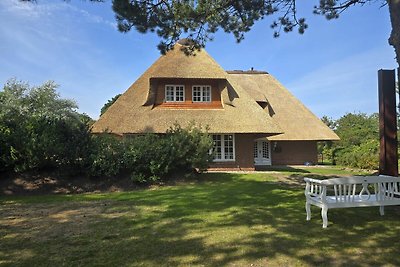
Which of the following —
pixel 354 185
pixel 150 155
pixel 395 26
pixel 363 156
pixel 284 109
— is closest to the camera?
pixel 395 26

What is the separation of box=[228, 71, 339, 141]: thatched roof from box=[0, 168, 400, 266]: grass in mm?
17597

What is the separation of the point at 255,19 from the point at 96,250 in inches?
315

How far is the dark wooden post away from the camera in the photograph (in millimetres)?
8211

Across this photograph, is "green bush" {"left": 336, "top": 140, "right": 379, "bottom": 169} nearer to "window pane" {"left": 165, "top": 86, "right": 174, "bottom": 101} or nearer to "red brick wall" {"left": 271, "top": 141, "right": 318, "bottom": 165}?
"red brick wall" {"left": 271, "top": 141, "right": 318, "bottom": 165}

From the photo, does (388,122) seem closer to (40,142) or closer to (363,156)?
(40,142)

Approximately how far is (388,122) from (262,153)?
702 inches

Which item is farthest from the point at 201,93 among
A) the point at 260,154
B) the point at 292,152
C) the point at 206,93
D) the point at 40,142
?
the point at 40,142

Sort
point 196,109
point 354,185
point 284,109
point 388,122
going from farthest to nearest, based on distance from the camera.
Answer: point 284,109 < point 196,109 < point 388,122 < point 354,185

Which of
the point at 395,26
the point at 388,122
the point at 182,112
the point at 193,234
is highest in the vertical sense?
the point at 182,112

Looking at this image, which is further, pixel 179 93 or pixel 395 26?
pixel 179 93

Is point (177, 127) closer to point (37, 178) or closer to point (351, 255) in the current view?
point (37, 178)

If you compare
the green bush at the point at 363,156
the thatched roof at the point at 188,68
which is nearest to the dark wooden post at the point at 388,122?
the thatched roof at the point at 188,68

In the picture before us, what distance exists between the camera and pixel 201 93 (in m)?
21.0

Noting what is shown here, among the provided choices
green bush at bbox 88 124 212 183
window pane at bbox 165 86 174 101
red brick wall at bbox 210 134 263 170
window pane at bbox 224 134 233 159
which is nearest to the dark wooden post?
green bush at bbox 88 124 212 183
